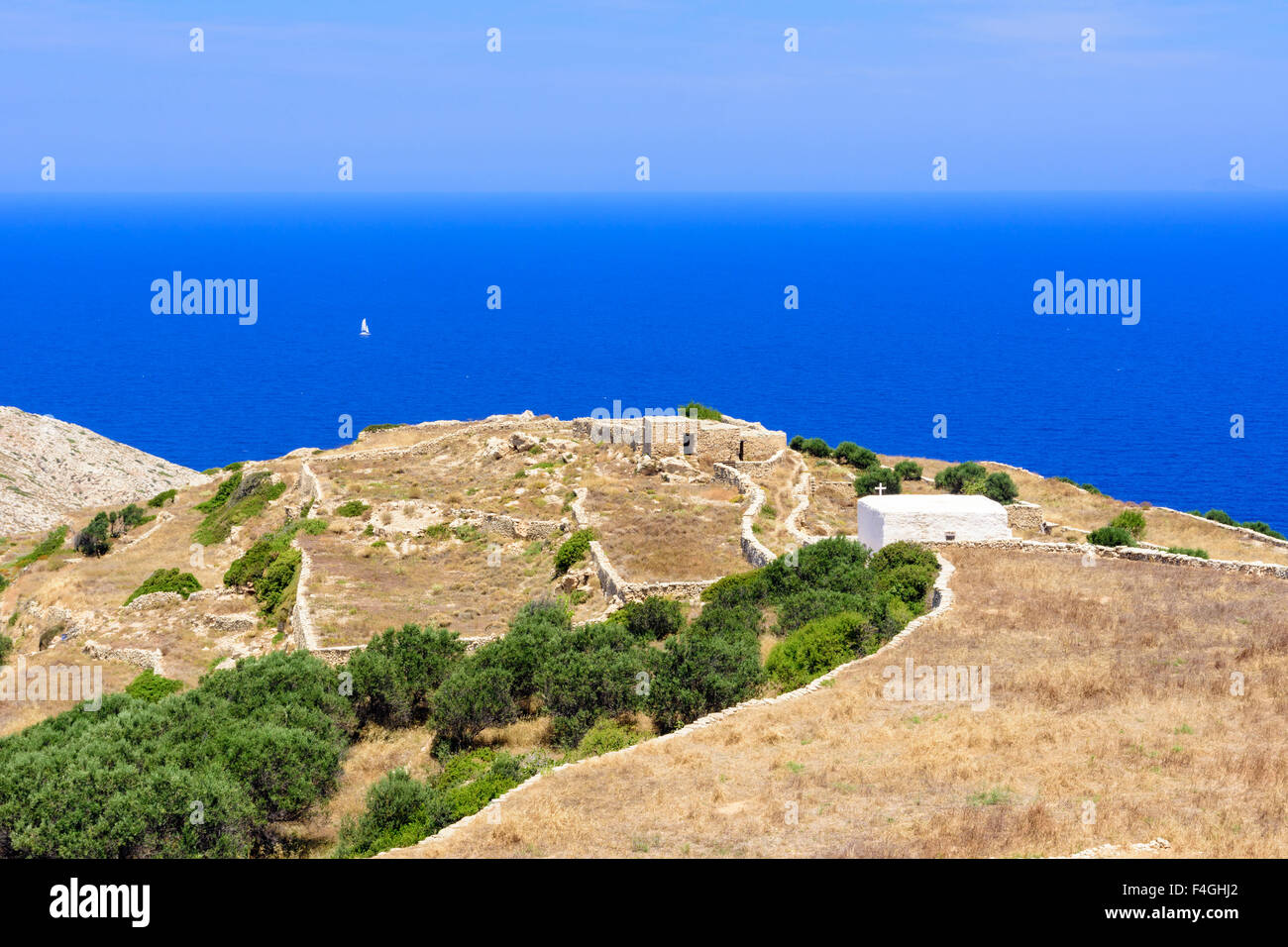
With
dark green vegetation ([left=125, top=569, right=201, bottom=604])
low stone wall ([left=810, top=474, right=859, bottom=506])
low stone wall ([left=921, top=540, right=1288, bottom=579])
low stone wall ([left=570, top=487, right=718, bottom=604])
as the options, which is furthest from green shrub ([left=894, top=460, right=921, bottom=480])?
dark green vegetation ([left=125, top=569, right=201, bottom=604])

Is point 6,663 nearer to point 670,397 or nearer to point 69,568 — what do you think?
point 69,568

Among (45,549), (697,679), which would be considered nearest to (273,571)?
(697,679)

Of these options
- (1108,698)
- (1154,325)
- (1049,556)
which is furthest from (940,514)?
(1154,325)

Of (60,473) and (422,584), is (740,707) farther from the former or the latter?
(60,473)

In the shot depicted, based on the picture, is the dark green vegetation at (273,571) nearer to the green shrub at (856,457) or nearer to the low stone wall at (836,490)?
the low stone wall at (836,490)

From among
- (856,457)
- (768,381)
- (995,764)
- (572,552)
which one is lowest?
(995,764)
